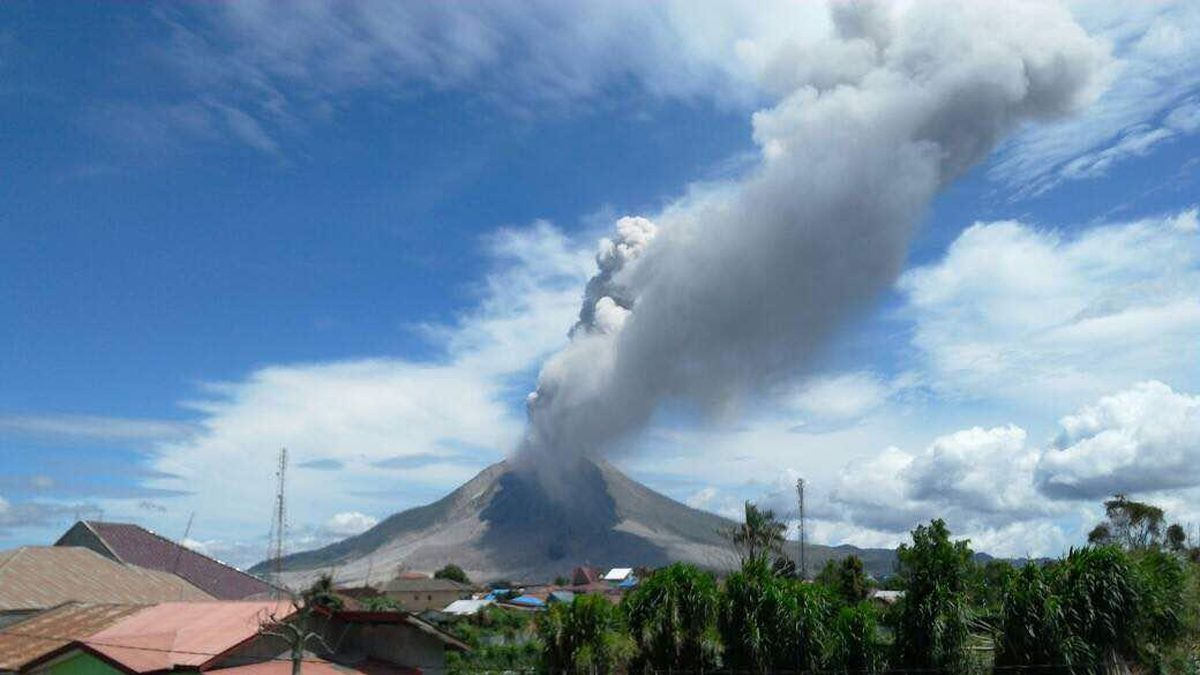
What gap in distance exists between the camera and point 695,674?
39.6m

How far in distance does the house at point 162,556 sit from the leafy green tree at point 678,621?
52298mm

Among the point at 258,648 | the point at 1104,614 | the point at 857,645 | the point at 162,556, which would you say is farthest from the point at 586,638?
the point at 162,556

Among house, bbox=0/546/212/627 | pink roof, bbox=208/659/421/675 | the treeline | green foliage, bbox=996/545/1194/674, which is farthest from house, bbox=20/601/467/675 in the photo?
green foliage, bbox=996/545/1194/674

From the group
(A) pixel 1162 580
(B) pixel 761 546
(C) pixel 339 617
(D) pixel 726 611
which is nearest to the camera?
(A) pixel 1162 580

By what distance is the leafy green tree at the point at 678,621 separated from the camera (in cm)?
4019

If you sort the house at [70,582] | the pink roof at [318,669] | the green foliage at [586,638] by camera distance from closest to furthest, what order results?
the pink roof at [318,669] < the green foliage at [586,638] < the house at [70,582]

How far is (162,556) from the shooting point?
9200 centimetres

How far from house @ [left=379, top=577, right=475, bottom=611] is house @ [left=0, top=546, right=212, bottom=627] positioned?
253 feet

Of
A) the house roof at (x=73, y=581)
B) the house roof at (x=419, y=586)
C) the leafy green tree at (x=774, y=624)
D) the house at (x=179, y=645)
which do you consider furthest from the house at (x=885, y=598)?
the house roof at (x=419, y=586)

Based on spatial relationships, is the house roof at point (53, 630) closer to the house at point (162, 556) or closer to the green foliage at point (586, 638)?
the green foliage at point (586, 638)

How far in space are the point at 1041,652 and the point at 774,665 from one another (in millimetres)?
9645

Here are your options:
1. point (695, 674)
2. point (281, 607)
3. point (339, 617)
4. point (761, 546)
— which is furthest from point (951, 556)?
point (761, 546)

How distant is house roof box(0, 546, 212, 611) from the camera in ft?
204

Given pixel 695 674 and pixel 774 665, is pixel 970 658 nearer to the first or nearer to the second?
pixel 774 665
